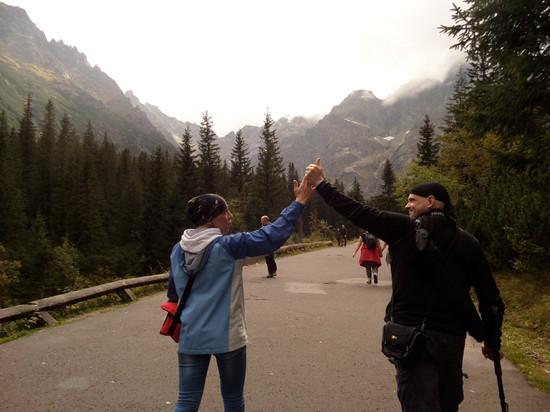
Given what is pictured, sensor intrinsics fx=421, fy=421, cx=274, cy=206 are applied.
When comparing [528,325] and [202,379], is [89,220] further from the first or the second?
[202,379]

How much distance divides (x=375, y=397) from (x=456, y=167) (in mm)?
27154

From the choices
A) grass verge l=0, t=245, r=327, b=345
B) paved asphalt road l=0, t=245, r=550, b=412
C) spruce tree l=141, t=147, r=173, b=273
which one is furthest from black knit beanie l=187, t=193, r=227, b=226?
spruce tree l=141, t=147, r=173, b=273

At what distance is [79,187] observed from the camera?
2655 inches

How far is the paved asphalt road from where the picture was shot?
4.70 m

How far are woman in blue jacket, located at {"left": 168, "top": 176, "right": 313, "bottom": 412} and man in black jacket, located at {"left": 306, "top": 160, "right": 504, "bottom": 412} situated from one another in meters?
0.69

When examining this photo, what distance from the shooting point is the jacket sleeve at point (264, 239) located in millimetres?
3068

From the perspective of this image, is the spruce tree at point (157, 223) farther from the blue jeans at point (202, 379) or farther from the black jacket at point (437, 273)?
the black jacket at point (437, 273)

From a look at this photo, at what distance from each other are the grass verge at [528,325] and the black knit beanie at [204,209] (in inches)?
192

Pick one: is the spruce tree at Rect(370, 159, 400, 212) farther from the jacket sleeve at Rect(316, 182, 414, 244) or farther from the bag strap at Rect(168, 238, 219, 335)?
the bag strap at Rect(168, 238, 219, 335)

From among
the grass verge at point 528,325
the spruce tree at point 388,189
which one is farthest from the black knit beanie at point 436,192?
the spruce tree at point 388,189

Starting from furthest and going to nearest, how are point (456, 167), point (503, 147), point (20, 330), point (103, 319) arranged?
point (456, 167)
point (503, 147)
point (103, 319)
point (20, 330)

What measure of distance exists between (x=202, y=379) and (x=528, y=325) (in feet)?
27.0

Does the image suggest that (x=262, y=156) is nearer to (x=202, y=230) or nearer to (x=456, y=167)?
(x=456, y=167)

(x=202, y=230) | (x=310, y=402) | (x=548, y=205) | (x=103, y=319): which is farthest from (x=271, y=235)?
(x=548, y=205)
